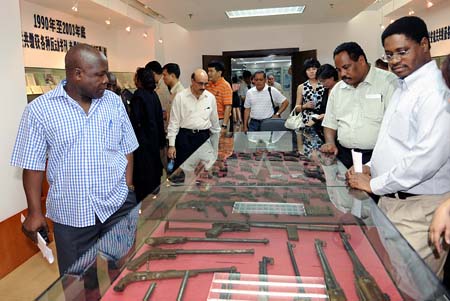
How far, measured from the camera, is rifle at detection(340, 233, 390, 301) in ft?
3.55

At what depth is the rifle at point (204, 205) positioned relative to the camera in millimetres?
1851

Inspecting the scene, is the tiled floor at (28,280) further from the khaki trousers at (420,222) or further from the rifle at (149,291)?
the khaki trousers at (420,222)

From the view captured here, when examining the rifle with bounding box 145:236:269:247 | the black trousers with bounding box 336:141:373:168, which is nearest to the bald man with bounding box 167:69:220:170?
the black trousers with bounding box 336:141:373:168

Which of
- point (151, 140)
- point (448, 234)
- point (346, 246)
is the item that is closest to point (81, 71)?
point (346, 246)

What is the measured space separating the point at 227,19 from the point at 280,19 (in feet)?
3.96

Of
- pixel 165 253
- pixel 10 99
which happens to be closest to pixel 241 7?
pixel 10 99

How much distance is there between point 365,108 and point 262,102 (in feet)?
10.1

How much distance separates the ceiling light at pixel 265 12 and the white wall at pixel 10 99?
15.8 ft

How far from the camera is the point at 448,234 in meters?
1.26

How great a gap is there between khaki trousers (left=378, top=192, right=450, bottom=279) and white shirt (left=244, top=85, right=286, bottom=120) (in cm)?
399

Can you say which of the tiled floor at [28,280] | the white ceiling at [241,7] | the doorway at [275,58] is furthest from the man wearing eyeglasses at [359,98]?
the doorway at [275,58]

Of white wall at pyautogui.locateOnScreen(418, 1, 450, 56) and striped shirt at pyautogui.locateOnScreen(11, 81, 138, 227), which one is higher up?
white wall at pyautogui.locateOnScreen(418, 1, 450, 56)

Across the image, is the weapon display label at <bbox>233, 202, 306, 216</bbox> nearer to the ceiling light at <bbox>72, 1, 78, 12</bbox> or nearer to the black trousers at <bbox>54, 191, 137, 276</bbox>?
the black trousers at <bbox>54, 191, 137, 276</bbox>

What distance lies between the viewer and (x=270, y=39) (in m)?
9.38
